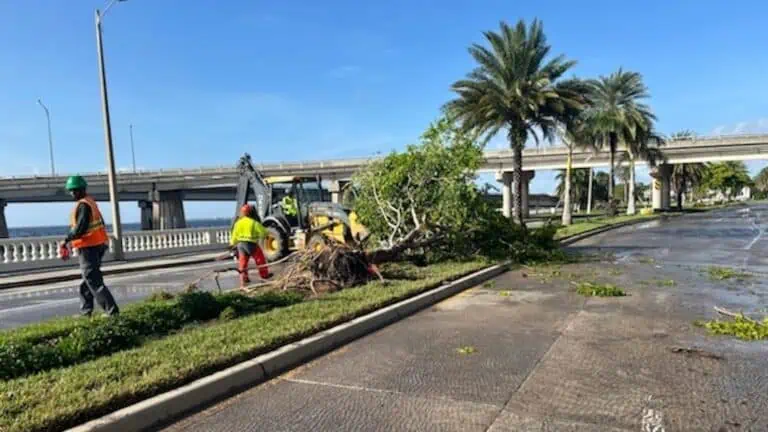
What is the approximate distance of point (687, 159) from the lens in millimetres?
53375

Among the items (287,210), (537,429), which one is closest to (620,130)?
(287,210)

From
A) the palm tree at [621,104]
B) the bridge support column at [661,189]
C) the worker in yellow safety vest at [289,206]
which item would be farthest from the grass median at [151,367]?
the bridge support column at [661,189]

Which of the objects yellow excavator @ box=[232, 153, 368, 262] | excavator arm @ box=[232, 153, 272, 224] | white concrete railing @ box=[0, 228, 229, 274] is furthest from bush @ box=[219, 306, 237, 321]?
white concrete railing @ box=[0, 228, 229, 274]

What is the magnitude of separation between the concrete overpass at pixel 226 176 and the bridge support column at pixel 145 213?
2.14 feet

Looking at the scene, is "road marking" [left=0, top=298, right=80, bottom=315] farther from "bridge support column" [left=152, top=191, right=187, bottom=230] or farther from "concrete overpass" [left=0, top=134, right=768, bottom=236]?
"bridge support column" [left=152, top=191, right=187, bottom=230]

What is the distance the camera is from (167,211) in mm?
65188

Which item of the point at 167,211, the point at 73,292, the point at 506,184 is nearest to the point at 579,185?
the point at 506,184

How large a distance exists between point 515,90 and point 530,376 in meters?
22.9

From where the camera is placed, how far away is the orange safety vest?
24.1ft

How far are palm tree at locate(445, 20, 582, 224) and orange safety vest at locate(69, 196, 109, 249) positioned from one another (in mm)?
21187

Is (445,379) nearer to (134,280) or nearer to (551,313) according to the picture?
(551,313)

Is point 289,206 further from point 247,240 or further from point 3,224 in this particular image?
point 3,224

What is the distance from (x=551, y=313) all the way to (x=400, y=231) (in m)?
6.50

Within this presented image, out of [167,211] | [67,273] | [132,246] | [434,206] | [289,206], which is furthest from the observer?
[167,211]
